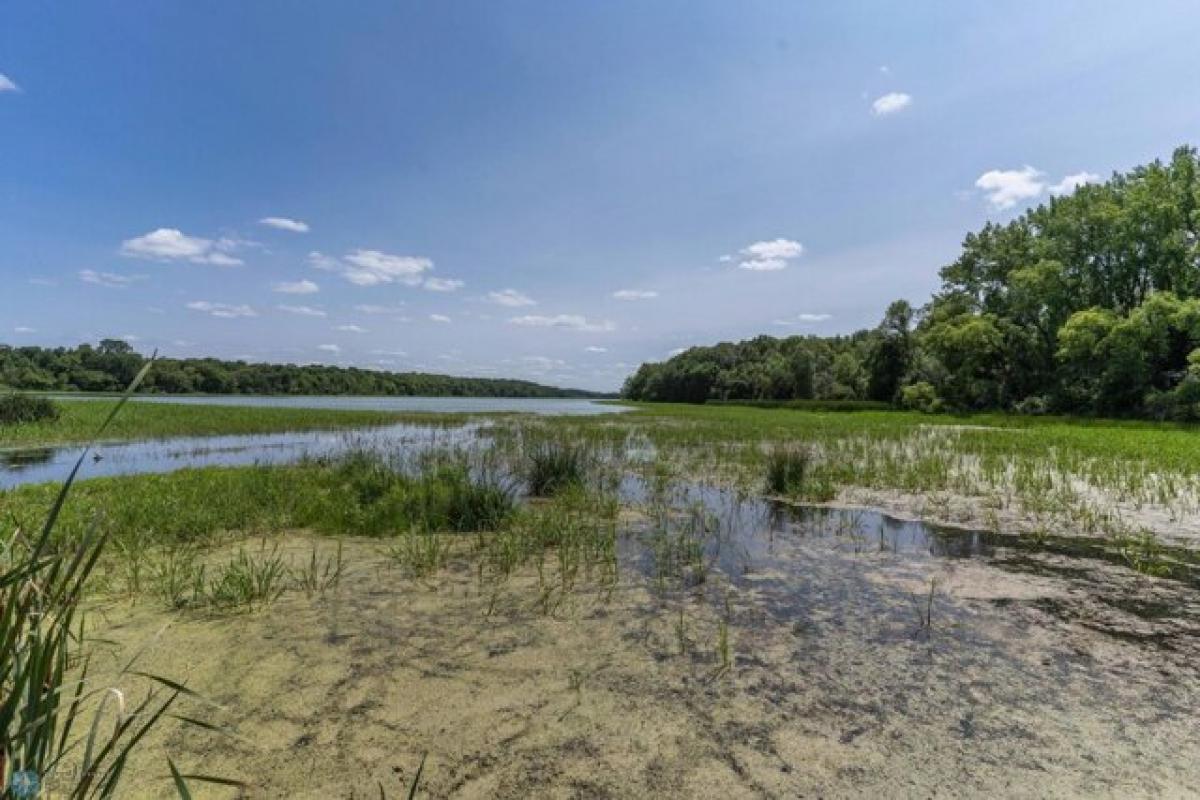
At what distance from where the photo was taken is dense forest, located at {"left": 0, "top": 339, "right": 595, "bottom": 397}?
52.3 metres

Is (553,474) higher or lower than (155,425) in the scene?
higher

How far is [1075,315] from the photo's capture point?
36.6 metres

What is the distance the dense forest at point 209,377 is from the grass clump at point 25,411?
870mm

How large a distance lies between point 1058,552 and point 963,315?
4567cm

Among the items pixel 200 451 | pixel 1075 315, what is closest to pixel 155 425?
pixel 200 451

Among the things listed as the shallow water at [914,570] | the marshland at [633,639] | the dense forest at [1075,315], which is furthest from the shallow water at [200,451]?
the dense forest at [1075,315]

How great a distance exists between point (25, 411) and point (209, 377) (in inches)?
3293

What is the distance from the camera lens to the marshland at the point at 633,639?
3336mm

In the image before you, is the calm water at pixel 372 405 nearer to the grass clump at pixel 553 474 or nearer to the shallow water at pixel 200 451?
the shallow water at pixel 200 451

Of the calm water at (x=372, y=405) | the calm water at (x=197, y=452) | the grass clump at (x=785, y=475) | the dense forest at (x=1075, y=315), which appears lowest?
the calm water at (x=197, y=452)

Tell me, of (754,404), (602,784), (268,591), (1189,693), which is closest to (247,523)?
(268,591)

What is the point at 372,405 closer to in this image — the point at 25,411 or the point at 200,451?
the point at 25,411

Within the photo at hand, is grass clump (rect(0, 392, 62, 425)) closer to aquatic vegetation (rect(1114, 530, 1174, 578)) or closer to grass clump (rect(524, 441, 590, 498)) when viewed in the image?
grass clump (rect(524, 441, 590, 498))

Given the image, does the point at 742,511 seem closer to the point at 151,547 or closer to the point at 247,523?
the point at 247,523
